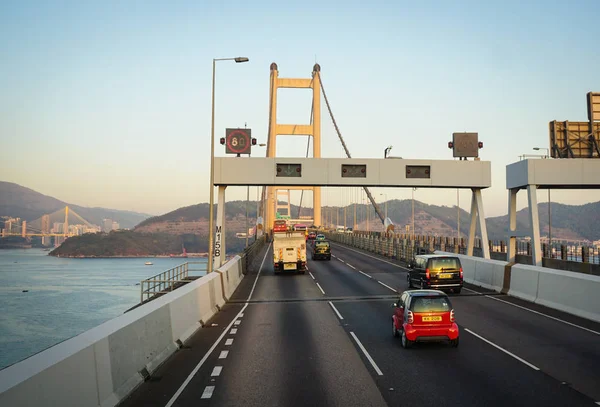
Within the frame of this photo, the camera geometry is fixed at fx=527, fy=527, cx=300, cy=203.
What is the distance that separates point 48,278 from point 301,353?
523 feet

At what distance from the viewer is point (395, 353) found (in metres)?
13.0

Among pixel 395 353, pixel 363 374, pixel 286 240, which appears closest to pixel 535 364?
pixel 395 353

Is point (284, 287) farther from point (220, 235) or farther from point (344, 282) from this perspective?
point (220, 235)

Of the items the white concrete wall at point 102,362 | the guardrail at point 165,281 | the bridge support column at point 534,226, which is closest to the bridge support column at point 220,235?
the guardrail at point 165,281

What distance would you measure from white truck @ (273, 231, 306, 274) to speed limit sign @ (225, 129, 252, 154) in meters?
7.09

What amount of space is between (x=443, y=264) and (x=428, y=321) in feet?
39.0

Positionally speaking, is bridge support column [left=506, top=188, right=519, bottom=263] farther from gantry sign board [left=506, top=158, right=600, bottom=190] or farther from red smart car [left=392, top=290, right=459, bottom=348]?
red smart car [left=392, top=290, right=459, bottom=348]

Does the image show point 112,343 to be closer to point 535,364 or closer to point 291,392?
point 291,392

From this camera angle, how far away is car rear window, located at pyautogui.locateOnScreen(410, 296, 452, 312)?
1366 cm

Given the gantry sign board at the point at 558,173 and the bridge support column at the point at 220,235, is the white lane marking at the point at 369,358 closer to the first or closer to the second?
the bridge support column at the point at 220,235

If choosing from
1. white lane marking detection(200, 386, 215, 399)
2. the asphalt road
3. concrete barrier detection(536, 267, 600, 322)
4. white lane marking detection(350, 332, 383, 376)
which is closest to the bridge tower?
concrete barrier detection(536, 267, 600, 322)

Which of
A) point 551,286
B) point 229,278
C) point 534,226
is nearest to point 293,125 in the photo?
point 534,226

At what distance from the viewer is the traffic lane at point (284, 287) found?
25.4 meters

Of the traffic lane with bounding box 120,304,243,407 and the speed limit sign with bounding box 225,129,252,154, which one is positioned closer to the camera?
the traffic lane with bounding box 120,304,243,407
